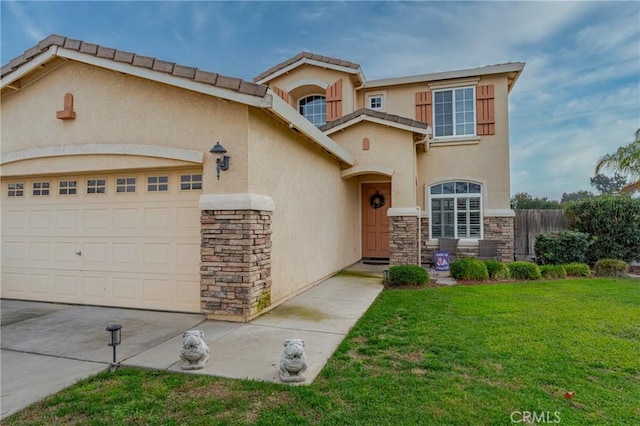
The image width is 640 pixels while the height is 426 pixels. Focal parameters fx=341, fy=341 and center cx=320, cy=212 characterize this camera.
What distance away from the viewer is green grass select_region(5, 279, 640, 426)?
295 centimetres

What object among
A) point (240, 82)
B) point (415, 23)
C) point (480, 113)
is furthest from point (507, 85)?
point (240, 82)

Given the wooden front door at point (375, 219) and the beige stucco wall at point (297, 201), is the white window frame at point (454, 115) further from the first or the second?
the beige stucco wall at point (297, 201)

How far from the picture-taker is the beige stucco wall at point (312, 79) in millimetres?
13133

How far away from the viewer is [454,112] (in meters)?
12.9

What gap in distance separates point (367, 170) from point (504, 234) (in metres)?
5.62

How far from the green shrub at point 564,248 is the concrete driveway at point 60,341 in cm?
1025

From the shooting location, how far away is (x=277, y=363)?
404 cm

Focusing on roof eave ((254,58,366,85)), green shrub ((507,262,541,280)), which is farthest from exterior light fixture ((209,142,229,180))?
roof eave ((254,58,366,85))

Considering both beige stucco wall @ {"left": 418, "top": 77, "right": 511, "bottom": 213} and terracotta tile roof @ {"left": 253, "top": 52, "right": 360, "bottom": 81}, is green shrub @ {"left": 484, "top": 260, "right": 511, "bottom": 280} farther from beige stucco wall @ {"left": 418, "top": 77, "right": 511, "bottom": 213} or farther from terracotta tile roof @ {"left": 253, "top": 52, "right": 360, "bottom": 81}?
terracotta tile roof @ {"left": 253, "top": 52, "right": 360, "bottom": 81}

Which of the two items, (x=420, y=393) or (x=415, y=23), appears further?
(x=415, y=23)

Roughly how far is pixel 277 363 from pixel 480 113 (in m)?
Result: 11.9

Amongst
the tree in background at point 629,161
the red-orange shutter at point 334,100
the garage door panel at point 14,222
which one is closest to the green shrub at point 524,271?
the tree in background at point 629,161

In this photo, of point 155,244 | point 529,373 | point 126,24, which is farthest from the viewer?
point 126,24

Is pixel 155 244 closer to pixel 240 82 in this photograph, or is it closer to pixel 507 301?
pixel 240 82
